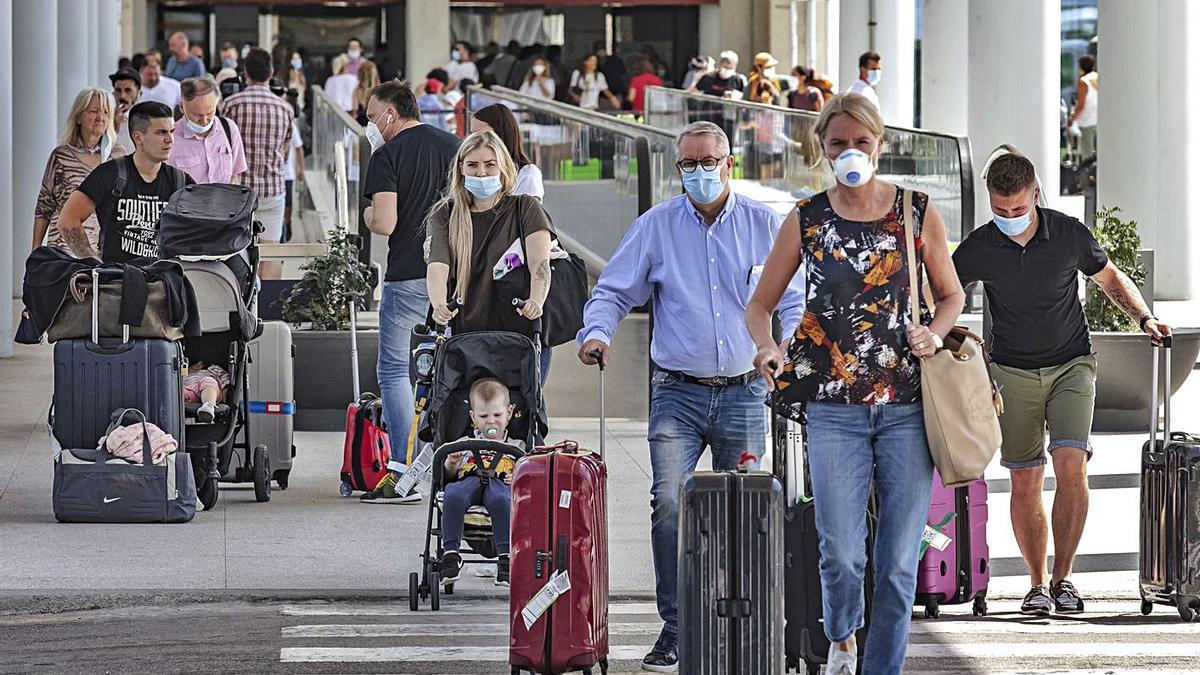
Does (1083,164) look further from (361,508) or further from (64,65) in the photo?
(361,508)

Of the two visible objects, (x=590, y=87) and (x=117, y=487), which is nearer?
(x=117, y=487)

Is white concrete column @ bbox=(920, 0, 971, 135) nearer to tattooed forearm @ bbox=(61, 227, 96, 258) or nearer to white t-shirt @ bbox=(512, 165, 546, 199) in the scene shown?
white t-shirt @ bbox=(512, 165, 546, 199)

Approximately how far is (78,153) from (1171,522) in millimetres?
7341

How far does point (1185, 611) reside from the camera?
311 inches

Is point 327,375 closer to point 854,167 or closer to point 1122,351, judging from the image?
point 1122,351

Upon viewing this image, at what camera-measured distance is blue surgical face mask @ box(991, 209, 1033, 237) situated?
25.5 feet

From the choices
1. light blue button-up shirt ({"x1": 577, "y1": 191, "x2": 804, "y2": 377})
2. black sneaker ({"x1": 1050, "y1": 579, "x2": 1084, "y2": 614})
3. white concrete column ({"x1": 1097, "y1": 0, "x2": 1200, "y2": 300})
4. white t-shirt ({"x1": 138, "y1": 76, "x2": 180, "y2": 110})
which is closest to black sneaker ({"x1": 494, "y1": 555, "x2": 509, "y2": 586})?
light blue button-up shirt ({"x1": 577, "y1": 191, "x2": 804, "y2": 377})

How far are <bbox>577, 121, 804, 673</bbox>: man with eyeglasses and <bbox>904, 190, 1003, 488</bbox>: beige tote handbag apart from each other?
868 mm

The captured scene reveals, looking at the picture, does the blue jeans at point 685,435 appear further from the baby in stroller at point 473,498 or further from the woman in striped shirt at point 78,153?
the woman in striped shirt at point 78,153

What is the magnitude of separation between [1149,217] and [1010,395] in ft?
41.9

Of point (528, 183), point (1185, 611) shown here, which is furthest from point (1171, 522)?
point (528, 183)

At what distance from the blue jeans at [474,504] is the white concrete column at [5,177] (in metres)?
9.95

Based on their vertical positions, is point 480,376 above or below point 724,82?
below

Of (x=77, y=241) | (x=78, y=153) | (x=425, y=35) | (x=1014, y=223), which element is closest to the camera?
(x=1014, y=223)
